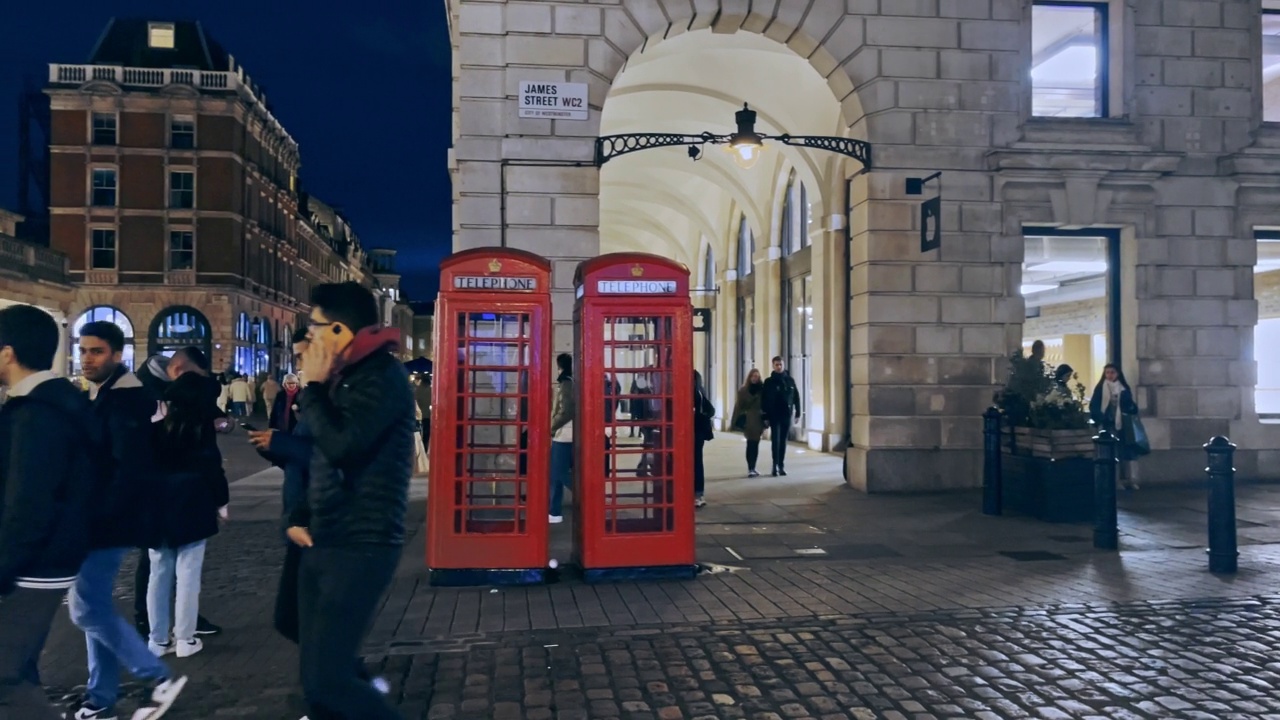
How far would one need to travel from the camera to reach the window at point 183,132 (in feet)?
157

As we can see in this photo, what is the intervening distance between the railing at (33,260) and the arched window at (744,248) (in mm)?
22182

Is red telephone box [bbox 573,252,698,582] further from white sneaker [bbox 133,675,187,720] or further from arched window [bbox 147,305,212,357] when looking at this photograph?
arched window [bbox 147,305,212,357]

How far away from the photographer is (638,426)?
24.5 feet

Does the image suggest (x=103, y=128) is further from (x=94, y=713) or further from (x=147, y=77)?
(x=94, y=713)

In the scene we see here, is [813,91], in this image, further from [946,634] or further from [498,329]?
[946,634]

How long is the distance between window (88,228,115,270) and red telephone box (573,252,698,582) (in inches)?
1842

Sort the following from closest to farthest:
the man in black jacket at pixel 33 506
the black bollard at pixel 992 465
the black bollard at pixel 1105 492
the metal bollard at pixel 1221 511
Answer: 1. the man in black jacket at pixel 33 506
2. the metal bollard at pixel 1221 511
3. the black bollard at pixel 1105 492
4. the black bollard at pixel 992 465

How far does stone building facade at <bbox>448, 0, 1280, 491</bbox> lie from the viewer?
1145cm

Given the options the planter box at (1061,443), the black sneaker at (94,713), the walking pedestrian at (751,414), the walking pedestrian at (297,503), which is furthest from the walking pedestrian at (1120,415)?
the black sneaker at (94,713)

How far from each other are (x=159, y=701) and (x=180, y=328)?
47.3 meters

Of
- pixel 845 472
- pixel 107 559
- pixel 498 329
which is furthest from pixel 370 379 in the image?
pixel 845 472

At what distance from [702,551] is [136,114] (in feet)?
158

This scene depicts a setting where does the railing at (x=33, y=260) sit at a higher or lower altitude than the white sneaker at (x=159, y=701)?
higher

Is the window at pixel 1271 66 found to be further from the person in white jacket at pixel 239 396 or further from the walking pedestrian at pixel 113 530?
the person in white jacket at pixel 239 396
